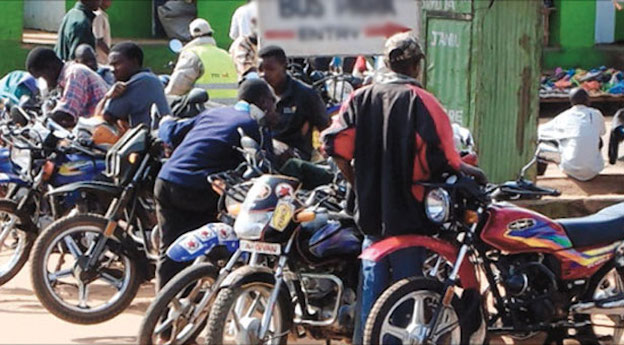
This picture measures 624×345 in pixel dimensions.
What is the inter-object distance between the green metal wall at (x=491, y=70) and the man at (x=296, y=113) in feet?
8.04

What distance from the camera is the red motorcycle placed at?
20.0 ft

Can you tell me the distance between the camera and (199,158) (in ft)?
23.5

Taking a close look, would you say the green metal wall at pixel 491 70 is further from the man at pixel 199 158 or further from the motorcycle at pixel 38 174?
the man at pixel 199 158

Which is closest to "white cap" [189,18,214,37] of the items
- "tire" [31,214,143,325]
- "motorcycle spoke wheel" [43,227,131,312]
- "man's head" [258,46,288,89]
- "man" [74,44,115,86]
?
"man" [74,44,115,86]

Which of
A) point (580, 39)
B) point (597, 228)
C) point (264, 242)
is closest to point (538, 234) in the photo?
point (597, 228)

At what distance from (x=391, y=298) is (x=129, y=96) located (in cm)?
335

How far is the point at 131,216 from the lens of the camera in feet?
26.0

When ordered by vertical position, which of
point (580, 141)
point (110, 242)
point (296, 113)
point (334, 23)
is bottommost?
point (580, 141)

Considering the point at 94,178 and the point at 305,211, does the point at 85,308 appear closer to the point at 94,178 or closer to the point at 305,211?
the point at 94,178

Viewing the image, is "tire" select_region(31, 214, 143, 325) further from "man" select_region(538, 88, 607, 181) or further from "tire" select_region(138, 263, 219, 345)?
"man" select_region(538, 88, 607, 181)

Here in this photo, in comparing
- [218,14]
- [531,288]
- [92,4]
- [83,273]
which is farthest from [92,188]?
[218,14]

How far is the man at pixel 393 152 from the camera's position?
20.2 ft

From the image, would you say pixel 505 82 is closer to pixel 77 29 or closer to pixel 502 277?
pixel 77 29

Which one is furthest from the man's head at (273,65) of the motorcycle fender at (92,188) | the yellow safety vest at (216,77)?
the yellow safety vest at (216,77)
